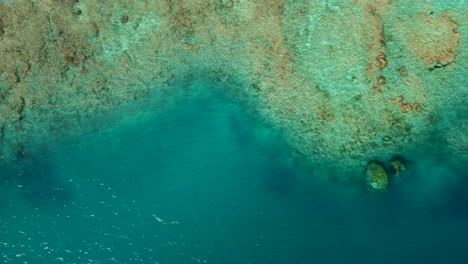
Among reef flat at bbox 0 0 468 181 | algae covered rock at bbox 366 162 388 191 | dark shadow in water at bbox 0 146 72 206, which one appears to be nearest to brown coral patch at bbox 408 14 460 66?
reef flat at bbox 0 0 468 181

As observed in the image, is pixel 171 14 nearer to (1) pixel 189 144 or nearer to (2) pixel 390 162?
(1) pixel 189 144

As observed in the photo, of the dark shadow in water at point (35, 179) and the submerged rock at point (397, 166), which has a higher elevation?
the submerged rock at point (397, 166)

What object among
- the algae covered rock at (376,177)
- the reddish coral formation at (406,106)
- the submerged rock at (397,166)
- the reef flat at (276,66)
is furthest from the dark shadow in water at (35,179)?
the reddish coral formation at (406,106)

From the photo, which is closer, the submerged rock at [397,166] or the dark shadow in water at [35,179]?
the submerged rock at [397,166]

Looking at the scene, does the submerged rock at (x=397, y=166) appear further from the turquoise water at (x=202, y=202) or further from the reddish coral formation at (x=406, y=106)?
the reddish coral formation at (x=406, y=106)

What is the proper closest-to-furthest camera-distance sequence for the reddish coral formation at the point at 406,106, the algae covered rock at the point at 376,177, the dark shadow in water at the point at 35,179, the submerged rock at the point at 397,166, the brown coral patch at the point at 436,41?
the algae covered rock at the point at 376,177 → the submerged rock at the point at 397,166 → the reddish coral formation at the point at 406,106 → the brown coral patch at the point at 436,41 → the dark shadow in water at the point at 35,179

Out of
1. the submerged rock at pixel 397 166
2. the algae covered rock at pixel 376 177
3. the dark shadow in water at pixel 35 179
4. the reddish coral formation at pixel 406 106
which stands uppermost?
the reddish coral formation at pixel 406 106

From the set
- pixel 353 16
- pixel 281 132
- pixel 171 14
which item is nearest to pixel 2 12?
pixel 171 14
